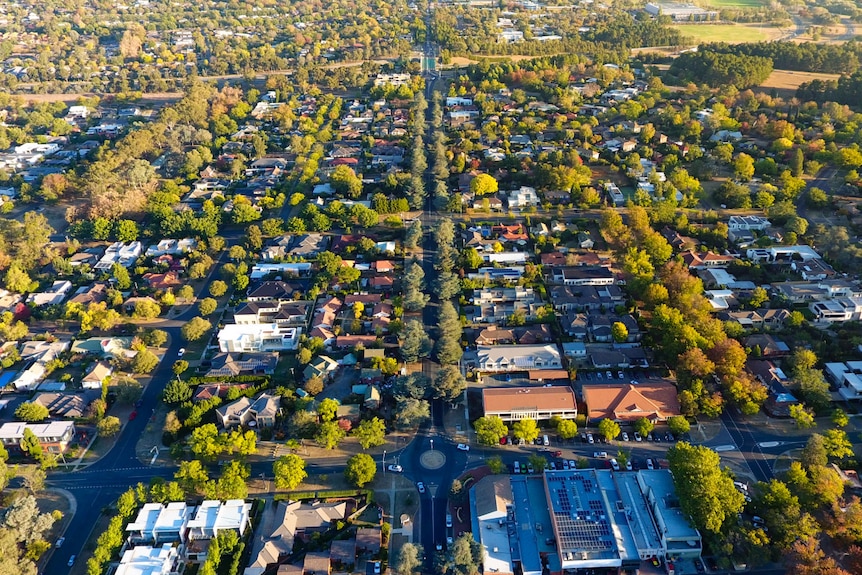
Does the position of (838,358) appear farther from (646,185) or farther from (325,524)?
(325,524)

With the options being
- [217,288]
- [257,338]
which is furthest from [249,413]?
[217,288]

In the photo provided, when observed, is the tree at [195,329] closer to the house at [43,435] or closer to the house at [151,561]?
the house at [43,435]

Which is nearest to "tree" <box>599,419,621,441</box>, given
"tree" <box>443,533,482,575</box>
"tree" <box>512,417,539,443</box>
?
"tree" <box>512,417,539,443</box>

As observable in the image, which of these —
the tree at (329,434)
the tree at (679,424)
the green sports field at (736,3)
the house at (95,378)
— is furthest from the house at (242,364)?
the green sports field at (736,3)

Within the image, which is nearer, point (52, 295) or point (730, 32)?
point (52, 295)

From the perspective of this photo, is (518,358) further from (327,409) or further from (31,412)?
(31,412)

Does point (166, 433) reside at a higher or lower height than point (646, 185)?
lower

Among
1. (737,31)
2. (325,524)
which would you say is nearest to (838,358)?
(325,524)
